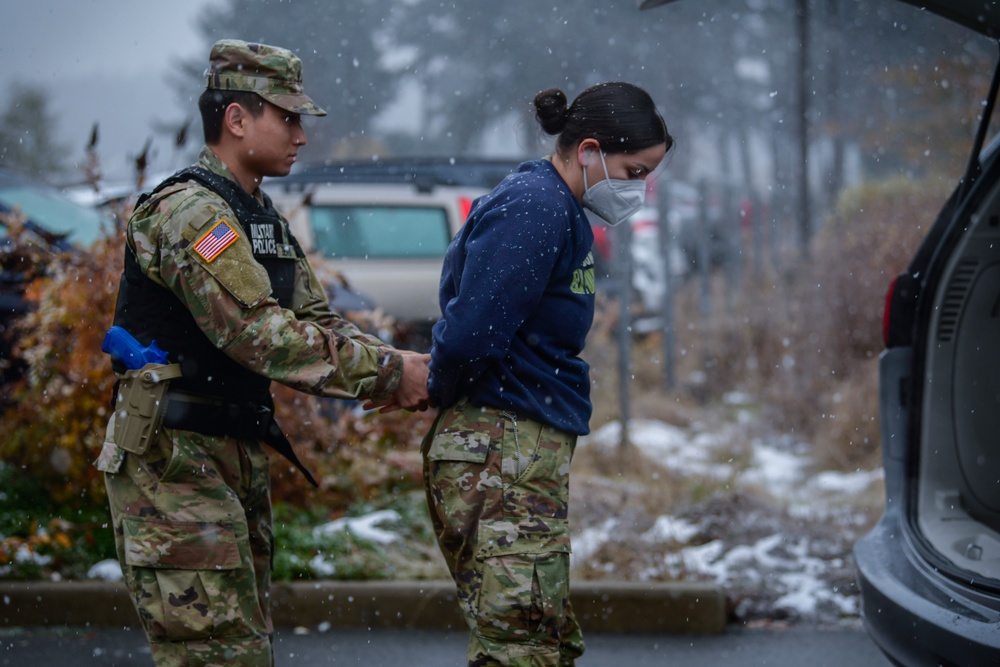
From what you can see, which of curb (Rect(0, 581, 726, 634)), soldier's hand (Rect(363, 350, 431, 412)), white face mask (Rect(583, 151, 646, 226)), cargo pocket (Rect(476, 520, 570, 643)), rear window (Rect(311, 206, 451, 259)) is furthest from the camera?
rear window (Rect(311, 206, 451, 259))

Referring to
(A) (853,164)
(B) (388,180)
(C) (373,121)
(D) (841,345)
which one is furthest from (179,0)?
(D) (841,345)

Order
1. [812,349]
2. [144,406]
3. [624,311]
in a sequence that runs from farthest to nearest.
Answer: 1. [812,349]
2. [624,311]
3. [144,406]

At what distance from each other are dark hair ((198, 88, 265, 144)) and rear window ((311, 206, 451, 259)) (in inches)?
204

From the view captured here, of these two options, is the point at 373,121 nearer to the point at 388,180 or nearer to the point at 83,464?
the point at 388,180

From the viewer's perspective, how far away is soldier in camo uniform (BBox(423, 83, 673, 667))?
2.64 metres

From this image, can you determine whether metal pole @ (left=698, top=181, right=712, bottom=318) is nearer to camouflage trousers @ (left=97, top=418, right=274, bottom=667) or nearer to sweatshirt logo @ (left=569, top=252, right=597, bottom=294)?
sweatshirt logo @ (left=569, top=252, right=597, bottom=294)

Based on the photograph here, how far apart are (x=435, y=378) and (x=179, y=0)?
122 ft

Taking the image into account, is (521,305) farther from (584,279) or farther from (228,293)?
(228,293)

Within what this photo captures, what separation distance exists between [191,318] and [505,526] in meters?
0.98

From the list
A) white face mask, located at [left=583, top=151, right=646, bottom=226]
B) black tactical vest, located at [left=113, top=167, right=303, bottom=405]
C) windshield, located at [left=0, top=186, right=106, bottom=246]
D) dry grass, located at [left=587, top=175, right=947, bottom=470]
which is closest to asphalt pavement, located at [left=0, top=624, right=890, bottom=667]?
black tactical vest, located at [left=113, top=167, right=303, bottom=405]

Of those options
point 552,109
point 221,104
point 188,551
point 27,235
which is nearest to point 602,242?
point 27,235

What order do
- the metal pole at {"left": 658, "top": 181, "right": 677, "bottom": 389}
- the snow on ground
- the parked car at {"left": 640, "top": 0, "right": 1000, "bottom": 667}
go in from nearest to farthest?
the parked car at {"left": 640, "top": 0, "right": 1000, "bottom": 667}, the snow on ground, the metal pole at {"left": 658, "top": 181, "right": 677, "bottom": 389}

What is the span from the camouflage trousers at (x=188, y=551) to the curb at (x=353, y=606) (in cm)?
167

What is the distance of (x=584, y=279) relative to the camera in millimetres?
2859
